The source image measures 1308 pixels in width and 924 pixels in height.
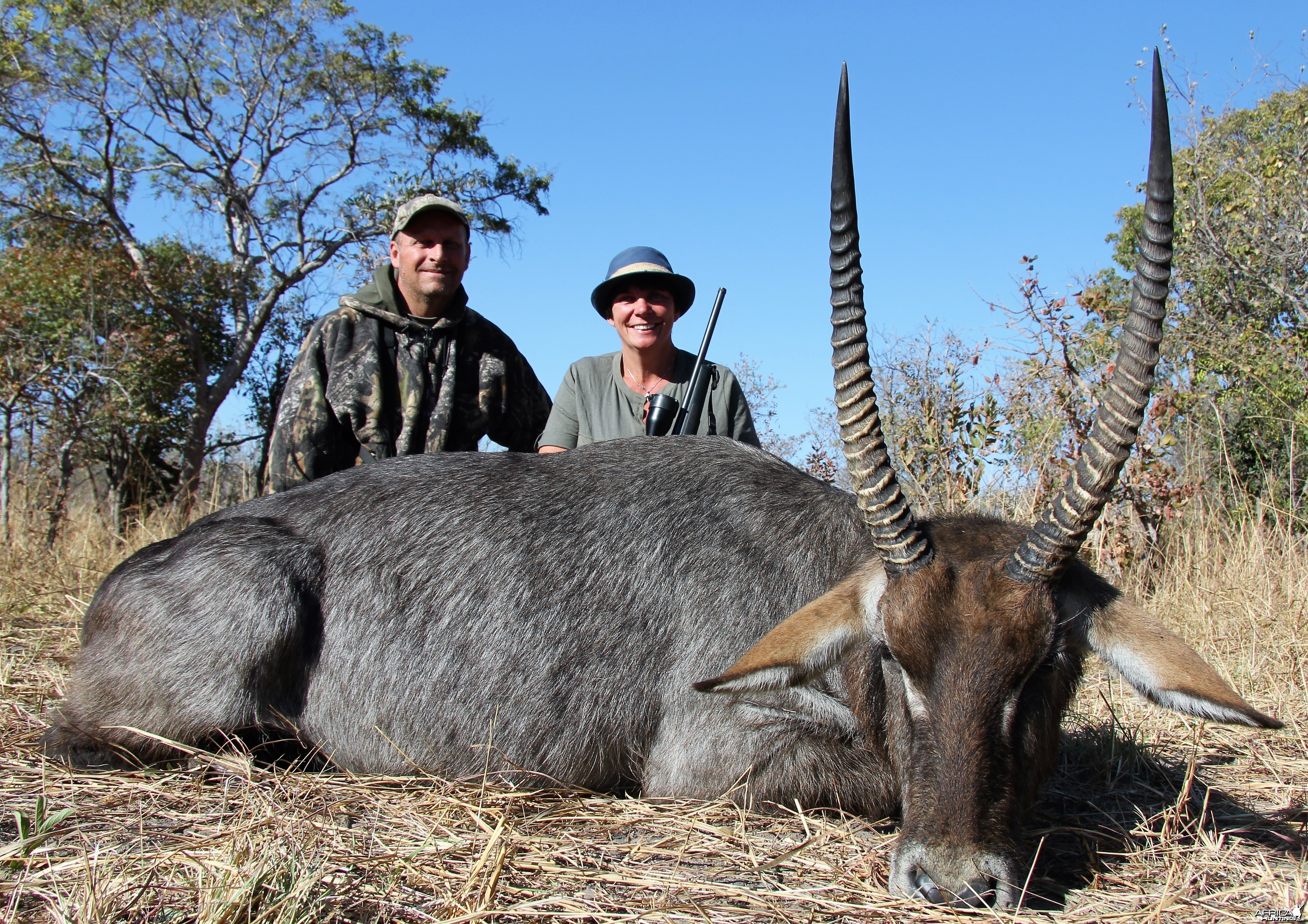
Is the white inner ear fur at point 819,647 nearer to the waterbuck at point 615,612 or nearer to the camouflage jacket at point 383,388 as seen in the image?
the waterbuck at point 615,612

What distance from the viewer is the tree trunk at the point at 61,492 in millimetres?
8203

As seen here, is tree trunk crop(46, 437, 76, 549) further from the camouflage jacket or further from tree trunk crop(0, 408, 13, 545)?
the camouflage jacket

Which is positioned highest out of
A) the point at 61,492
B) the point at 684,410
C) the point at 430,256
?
the point at 430,256

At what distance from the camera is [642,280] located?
21.2 feet

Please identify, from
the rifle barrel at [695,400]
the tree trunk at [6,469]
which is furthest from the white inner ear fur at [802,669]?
the tree trunk at [6,469]

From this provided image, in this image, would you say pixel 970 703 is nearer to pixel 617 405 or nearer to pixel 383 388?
pixel 617 405

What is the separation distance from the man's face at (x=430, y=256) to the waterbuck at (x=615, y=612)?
2699 mm

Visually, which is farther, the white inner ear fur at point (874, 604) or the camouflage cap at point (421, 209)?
the camouflage cap at point (421, 209)

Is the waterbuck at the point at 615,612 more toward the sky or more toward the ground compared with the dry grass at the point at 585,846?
more toward the sky

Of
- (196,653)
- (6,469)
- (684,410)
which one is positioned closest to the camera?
(196,653)

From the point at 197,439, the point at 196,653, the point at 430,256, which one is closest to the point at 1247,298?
the point at 430,256

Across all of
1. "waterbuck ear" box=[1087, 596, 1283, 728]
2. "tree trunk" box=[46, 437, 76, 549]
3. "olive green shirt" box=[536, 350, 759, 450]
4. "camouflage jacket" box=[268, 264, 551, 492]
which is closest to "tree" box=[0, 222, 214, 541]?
"tree trunk" box=[46, 437, 76, 549]

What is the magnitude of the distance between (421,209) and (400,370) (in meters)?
A: 1.16

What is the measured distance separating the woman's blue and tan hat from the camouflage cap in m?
1.12
